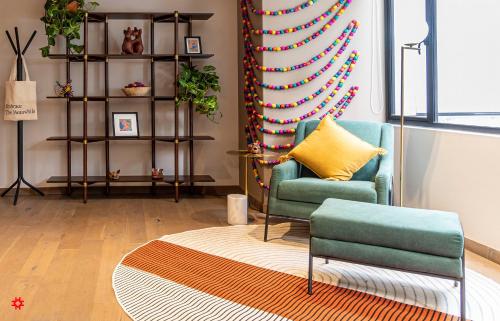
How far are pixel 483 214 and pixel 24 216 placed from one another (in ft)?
11.9

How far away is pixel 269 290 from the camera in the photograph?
8.75 feet

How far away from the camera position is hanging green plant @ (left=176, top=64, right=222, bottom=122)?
5.11 m

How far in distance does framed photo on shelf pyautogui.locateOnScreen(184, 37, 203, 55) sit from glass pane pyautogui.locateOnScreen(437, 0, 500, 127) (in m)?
2.46

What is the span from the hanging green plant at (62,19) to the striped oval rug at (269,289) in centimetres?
262

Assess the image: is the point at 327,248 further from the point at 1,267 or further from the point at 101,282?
the point at 1,267

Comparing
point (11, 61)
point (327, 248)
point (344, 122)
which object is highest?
point (11, 61)

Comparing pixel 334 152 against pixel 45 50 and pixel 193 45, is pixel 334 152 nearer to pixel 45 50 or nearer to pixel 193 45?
pixel 193 45

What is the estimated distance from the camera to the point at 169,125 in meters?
5.67

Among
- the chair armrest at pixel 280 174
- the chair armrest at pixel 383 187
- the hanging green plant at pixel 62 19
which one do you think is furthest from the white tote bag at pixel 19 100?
the chair armrest at pixel 383 187

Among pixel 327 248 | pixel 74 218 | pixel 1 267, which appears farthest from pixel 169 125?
pixel 327 248

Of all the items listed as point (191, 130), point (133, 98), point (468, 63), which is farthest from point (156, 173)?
point (468, 63)

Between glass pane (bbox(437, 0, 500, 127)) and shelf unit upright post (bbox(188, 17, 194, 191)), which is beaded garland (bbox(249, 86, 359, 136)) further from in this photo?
shelf unit upright post (bbox(188, 17, 194, 191))

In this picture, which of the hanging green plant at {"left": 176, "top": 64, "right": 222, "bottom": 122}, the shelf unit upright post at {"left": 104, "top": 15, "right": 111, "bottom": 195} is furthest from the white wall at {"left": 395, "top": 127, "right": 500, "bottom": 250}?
the shelf unit upright post at {"left": 104, "top": 15, "right": 111, "bottom": 195}

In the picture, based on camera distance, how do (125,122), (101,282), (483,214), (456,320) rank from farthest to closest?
(125,122) → (483,214) → (101,282) → (456,320)
